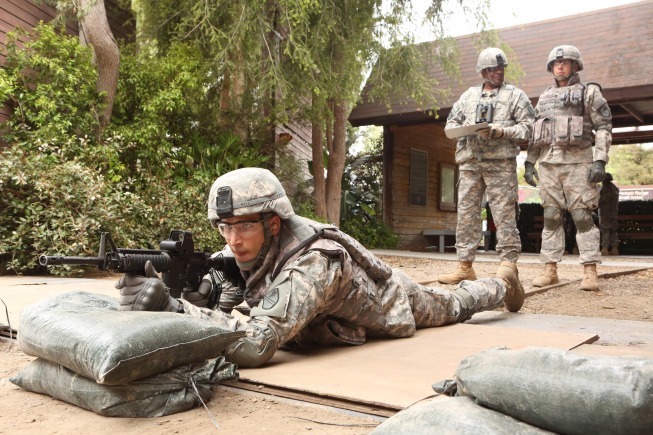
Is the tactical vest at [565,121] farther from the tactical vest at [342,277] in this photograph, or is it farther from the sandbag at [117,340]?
the sandbag at [117,340]

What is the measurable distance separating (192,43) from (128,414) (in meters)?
9.41

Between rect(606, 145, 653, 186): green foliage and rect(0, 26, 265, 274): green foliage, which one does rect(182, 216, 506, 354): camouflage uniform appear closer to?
rect(0, 26, 265, 274): green foliage

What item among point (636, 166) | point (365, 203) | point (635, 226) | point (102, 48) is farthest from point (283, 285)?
point (636, 166)

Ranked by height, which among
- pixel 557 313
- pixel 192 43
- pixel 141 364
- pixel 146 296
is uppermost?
pixel 192 43

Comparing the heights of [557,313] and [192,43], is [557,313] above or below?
below

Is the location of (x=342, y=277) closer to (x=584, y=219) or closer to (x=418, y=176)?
(x=584, y=219)

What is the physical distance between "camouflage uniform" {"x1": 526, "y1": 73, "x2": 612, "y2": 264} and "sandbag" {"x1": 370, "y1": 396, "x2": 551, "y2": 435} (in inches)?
184

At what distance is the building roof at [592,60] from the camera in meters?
10.9

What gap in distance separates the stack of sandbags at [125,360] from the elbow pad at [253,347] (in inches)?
5.6

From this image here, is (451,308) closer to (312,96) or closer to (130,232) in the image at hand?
(130,232)

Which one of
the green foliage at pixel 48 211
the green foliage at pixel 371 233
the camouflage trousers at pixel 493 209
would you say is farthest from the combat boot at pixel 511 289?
the green foliage at pixel 371 233

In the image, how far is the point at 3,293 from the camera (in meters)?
4.94

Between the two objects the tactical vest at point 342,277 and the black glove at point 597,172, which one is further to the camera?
the black glove at point 597,172

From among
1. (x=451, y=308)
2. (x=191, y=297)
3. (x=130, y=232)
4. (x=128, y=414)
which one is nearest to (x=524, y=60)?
(x=130, y=232)
